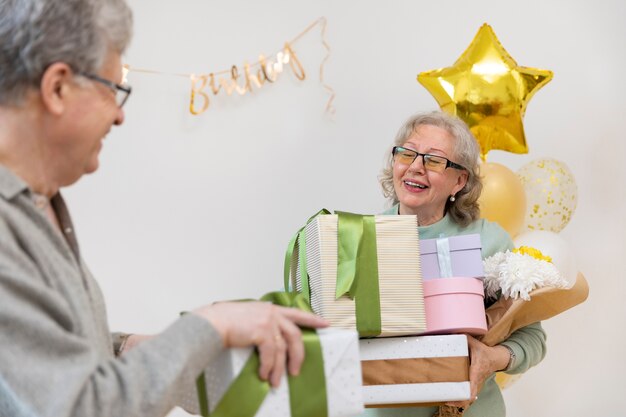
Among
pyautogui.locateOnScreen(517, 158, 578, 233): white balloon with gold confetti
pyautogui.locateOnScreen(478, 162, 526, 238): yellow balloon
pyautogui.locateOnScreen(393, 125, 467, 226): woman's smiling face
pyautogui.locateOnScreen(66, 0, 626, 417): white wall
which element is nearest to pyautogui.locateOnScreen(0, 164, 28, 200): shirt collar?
pyautogui.locateOnScreen(393, 125, 467, 226): woman's smiling face

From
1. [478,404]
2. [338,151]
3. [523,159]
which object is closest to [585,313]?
[523,159]

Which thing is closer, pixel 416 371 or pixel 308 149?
pixel 416 371

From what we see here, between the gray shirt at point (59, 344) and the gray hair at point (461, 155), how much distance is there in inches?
59.9

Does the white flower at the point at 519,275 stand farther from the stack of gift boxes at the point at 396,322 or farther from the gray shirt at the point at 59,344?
the gray shirt at the point at 59,344

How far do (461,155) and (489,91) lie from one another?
442mm

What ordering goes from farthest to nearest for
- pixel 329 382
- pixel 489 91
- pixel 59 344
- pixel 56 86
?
pixel 489 91
pixel 329 382
pixel 56 86
pixel 59 344

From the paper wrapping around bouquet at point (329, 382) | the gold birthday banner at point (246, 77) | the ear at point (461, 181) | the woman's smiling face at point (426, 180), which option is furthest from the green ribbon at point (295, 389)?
the gold birthday banner at point (246, 77)

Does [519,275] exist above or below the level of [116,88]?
below

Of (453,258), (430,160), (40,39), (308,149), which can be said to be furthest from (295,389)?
(308,149)

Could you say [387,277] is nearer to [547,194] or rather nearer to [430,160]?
[430,160]

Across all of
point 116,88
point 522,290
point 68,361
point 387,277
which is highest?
point 116,88

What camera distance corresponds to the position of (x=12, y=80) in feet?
3.19

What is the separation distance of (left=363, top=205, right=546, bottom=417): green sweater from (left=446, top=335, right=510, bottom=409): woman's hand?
12 centimetres

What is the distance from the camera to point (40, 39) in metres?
0.96
